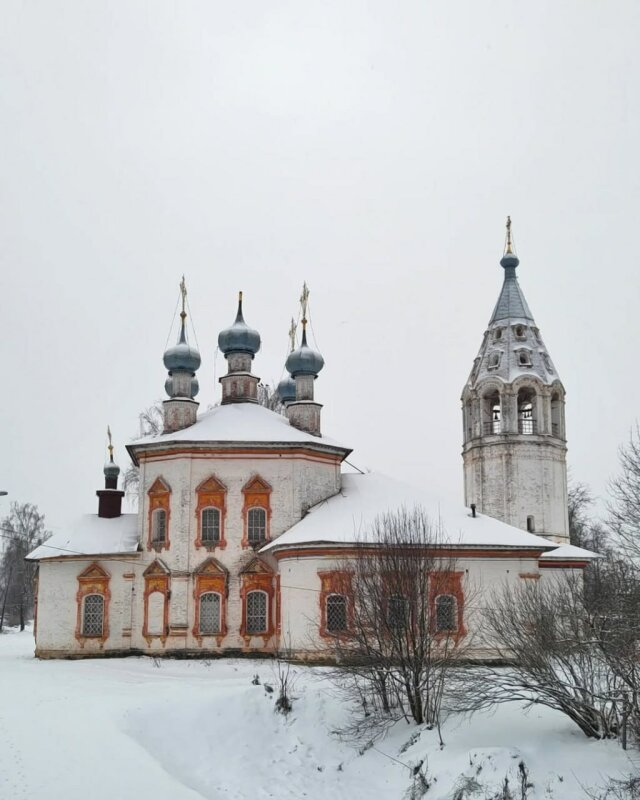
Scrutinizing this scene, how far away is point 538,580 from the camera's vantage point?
28.3 m

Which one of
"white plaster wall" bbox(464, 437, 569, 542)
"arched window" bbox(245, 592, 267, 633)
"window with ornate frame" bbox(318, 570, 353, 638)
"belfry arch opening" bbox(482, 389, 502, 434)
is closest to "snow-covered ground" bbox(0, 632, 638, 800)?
"window with ornate frame" bbox(318, 570, 353, 638)

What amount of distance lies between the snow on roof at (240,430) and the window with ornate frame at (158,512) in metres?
1.49

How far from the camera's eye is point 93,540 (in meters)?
31.6

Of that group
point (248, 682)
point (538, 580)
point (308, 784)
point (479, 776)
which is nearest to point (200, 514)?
point (248, 682)

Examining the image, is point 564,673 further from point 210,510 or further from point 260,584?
point 210,510

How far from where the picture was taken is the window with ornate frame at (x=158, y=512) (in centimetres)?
3069

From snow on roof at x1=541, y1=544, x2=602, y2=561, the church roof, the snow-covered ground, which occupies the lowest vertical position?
the snow-covered ground

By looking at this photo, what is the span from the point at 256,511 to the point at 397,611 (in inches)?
412

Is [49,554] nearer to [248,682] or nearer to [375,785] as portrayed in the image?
→ [248,682]

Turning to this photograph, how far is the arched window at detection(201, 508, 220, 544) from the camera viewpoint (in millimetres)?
30328

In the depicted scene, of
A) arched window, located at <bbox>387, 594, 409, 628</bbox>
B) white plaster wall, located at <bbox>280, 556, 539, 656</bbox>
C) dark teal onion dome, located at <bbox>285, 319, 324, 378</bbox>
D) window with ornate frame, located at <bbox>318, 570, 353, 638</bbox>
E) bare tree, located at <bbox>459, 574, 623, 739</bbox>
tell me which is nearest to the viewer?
bare tree, located at <bbox>459, 574, 623, 739</bbox>

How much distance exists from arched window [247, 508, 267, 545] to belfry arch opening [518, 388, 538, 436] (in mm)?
11578

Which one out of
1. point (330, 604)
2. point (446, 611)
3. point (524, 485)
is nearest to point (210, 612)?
point (330, 604)

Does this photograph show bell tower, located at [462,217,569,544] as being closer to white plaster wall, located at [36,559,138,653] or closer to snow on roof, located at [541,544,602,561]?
snow on roof, located at [541,544,602,561]
